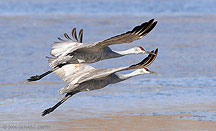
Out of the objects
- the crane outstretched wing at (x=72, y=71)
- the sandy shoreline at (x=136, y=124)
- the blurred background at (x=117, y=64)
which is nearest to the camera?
the sandy shoreline at (x=136, y=124)

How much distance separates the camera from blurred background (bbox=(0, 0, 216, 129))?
8688mm

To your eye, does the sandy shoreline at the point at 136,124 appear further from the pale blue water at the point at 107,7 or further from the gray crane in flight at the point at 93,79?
the pale blue water at the point at 107,7

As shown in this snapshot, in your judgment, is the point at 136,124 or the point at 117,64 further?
the point at 117,64

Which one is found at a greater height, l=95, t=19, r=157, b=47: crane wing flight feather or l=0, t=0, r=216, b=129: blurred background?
l=95, t=19, r=157, b=47: crane wing flight feather

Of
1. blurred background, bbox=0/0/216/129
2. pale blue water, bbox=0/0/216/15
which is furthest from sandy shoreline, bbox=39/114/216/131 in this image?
pale blue water, bbox=0/0/216/15

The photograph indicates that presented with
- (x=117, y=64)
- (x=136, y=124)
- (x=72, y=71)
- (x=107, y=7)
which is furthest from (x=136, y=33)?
(x=107, y=7)

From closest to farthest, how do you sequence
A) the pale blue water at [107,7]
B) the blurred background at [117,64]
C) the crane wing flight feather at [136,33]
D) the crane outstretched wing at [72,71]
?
the crane wing flight feather at [136,33], the crane outstretched wing at [72,71], the blurred background at [117,64], the pale blue water at [107,7]

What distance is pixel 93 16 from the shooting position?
72.3ft

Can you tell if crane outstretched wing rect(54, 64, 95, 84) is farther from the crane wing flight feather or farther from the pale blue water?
the pale blue water

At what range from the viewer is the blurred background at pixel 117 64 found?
8.69m

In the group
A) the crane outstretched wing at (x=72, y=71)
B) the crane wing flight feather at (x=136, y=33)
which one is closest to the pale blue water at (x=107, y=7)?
the crane outstretched wing at (x=72, y=71)

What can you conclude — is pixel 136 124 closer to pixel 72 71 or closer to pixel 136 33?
pixel 136 33

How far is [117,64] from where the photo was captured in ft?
40.3

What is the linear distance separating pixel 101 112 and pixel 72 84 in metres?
0.72
